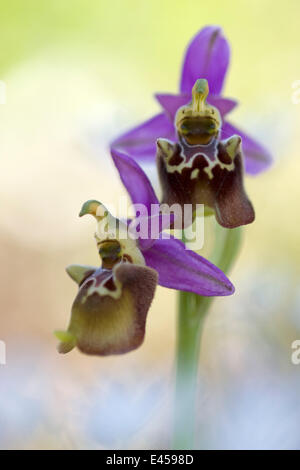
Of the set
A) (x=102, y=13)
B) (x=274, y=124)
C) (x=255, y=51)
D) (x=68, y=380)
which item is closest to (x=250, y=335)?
(x=68, y=380)

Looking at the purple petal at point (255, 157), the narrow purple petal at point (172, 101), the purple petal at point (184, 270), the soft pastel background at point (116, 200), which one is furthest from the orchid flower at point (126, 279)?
the soft pastel background at point (116, 200)

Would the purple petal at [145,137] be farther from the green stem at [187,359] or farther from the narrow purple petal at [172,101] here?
the green stem at [187,359]

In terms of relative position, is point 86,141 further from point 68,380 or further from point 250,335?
point 250,335

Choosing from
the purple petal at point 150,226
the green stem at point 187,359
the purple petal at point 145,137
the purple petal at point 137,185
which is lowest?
the green stem at point 187,359

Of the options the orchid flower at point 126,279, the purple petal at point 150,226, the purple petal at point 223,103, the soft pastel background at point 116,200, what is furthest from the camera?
the soft pastel background at point 116,200

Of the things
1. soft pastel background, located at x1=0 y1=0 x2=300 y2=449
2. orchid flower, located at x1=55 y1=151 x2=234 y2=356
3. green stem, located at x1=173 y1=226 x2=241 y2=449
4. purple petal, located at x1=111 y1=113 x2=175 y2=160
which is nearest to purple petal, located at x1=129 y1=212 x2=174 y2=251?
orchid flower, located at x1=55 y1=151 x2=234 y2=356

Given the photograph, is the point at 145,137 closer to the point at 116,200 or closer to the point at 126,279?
the point at 126,279

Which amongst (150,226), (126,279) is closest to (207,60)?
(150,226)

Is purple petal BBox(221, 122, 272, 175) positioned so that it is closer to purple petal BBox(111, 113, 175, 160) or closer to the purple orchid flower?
the purple orchid flower
